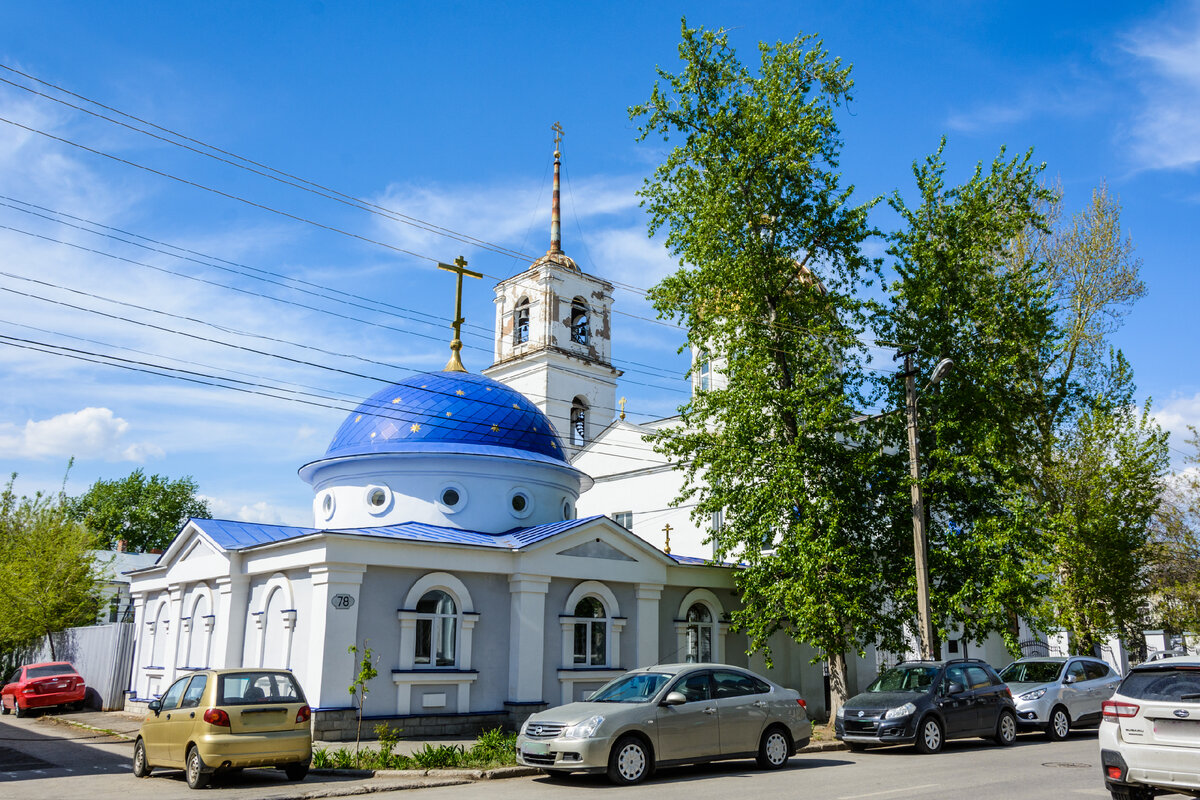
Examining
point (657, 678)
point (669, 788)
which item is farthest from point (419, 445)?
point (669, 788)

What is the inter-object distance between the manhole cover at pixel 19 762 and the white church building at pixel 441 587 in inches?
167

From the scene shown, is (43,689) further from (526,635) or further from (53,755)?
(526,635)

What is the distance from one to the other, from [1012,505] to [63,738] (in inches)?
784

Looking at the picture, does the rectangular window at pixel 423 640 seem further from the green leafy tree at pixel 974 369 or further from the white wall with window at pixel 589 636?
the green leafy tree at pixel 974 369

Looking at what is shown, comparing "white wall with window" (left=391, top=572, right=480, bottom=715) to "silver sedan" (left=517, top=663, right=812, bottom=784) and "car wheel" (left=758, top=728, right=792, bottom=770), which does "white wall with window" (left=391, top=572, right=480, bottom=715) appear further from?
"car wheel" (left=758, top=728, right=792, bottom=770)

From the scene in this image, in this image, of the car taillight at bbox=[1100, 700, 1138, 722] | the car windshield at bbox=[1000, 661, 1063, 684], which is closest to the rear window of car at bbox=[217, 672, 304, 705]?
the car taillight at bbox=[1100, 700, 1138, 722]

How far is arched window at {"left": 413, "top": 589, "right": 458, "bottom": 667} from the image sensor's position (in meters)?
A: 17.9

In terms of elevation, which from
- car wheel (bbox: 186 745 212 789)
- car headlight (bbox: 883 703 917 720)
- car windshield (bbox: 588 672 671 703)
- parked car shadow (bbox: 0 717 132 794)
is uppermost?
car windshield (bbox: 588 672 671 703)

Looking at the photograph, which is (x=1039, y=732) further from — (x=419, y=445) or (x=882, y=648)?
(x=419, y=445)

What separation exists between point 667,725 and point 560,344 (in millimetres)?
30577

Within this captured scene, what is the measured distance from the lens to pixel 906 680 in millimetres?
16047

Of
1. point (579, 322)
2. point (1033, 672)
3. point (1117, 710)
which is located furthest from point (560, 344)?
point (1117, 710)

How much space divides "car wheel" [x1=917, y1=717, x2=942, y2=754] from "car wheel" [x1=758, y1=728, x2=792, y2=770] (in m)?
2.87

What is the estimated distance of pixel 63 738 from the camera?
59.0 feet
